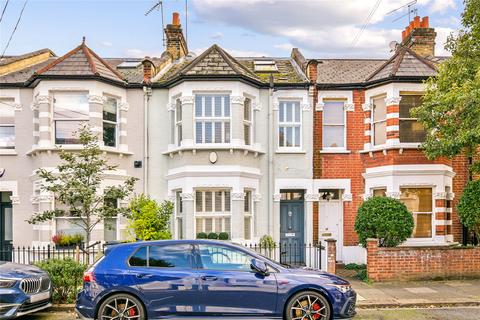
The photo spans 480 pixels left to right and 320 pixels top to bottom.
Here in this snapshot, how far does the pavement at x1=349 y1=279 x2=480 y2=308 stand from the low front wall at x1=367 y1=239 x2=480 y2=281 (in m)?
0.22

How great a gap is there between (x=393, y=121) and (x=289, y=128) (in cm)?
346

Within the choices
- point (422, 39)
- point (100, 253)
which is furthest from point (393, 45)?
point (100, 253)

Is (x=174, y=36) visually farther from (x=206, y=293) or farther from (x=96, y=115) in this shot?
(x=206, y=293)

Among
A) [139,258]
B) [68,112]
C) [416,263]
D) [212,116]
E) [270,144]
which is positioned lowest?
[416,263]

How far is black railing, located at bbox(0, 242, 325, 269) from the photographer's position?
15.1 m

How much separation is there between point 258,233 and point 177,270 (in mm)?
8661

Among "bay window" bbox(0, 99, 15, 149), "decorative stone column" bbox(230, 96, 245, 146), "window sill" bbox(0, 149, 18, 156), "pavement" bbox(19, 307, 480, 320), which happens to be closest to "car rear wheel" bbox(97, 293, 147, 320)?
"pavement" bbox(19, 307, 480, 320)

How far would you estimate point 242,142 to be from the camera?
1684cm

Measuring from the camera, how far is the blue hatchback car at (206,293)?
864cm

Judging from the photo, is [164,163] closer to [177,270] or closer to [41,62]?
[41,62]

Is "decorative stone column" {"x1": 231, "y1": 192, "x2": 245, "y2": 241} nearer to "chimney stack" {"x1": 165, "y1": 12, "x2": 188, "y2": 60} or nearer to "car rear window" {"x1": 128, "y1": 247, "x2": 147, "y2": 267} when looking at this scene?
"chimney stack" {"x1": 165, "y1": 12, "x2": 188, "y2": 60}

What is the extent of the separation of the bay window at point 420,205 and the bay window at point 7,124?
13.2 metres

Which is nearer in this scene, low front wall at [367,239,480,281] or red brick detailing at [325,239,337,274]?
low front wall at [367,239,480,281]

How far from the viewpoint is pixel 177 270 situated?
8.79 m
